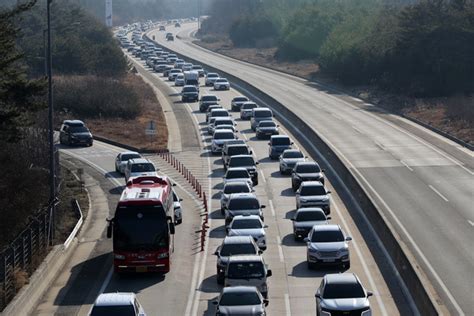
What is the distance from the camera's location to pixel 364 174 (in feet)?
181

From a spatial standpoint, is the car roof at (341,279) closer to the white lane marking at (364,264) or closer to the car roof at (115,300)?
the white lane marking at (364,264)

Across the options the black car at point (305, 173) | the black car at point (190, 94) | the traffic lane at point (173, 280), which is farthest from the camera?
the black car at point (190, 94)

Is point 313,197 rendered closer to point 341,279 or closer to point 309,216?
point 309,216

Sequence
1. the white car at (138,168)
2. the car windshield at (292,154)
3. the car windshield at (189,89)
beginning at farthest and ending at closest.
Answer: the car windshield at (189,89), the car windshield at (292,154), the white car at (138,168)

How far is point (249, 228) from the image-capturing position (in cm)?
3919

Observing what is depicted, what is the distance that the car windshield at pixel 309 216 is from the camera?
133 ft

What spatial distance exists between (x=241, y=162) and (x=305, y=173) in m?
4.54

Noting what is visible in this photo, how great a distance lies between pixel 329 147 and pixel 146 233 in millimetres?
27113

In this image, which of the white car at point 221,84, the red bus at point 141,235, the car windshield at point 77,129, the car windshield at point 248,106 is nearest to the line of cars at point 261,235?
the red bus at point 141,235

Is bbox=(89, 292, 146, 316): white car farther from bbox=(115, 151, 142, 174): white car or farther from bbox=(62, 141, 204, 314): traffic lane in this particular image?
bbox=(115, 151, 142, 174): white car

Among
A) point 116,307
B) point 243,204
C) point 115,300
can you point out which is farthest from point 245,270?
point 243,204

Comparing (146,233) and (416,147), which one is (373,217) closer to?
(146,233)

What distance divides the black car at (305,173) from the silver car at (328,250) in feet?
48.3

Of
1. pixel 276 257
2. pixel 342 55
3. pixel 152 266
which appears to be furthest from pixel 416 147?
pixel 342 55
